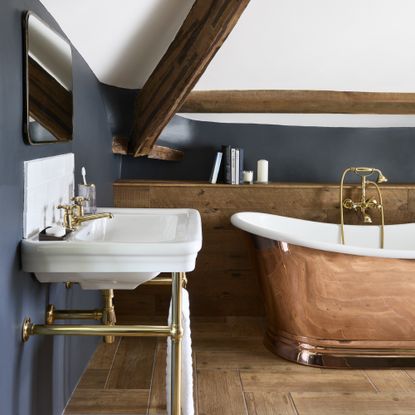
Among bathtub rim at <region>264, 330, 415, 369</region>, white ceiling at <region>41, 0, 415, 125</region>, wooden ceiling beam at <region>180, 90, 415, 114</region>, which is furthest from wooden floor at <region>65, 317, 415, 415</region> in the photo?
white ceiling at <region>41, 0, 415, 125</region>

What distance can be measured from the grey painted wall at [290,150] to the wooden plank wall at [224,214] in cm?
33

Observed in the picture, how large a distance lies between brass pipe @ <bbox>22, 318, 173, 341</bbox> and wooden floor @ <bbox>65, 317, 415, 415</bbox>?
2.20ft

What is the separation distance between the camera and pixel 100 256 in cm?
198

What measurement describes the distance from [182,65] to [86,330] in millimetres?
1592

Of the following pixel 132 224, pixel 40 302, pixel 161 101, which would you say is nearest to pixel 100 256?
pixel 40 302

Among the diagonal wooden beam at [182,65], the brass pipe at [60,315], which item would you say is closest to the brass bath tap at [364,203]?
the diagonal wooden beam at [182,65]

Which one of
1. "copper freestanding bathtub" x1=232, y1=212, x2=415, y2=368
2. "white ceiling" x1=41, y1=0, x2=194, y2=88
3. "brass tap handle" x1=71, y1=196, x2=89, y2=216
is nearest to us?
"brass tap handle" x1=71, y1=196, x2=89, y2=216

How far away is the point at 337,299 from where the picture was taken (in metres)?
3.12

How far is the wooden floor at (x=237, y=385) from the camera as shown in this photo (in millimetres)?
2686

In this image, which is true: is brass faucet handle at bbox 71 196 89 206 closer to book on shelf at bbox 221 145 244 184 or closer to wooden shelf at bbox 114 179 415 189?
wooden shelf at bbox 114 179 415 189

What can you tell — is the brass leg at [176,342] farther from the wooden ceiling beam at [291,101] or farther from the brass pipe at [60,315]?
the wooden ceiling beam at [291,101]

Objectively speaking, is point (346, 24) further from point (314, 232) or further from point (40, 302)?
point (40, 302)

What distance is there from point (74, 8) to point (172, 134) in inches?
70.3

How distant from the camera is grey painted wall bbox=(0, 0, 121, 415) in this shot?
1818 millimetres
